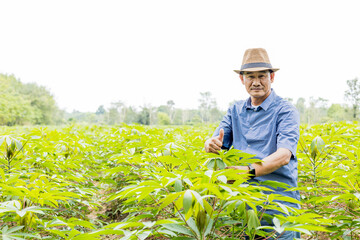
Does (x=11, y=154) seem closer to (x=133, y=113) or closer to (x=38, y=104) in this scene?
(x=133, y=113)

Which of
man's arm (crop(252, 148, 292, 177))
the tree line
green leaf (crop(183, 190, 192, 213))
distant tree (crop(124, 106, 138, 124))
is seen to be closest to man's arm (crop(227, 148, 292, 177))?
man's arm (crop(252, 148, 292, 177))

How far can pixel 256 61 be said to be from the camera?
69.9 inches

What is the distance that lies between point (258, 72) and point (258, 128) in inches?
14.7

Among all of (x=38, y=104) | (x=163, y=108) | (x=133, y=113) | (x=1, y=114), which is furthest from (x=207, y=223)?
(x=163, y=108)

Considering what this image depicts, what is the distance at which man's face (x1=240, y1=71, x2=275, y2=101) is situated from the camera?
5.83 ft

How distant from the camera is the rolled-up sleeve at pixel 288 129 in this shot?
1485 mm

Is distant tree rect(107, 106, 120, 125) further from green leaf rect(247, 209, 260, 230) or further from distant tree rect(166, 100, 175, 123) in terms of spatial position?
green leaf rect(247, 209, 260, 230)

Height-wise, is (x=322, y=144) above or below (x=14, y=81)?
below

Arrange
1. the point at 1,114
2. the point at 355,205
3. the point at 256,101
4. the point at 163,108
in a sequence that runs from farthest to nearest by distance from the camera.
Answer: the point at 163,108 → the point at 1,114 → the point at 256,101 → the point at 355,205

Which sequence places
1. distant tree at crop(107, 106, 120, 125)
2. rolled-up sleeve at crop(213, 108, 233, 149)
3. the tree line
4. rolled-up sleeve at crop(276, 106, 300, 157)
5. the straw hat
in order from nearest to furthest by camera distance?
rolled-up sleeve at crop(276, 106, 300, 157) → the straw hat → rolled-up sleeve at crop(213, 108, 233, 149) → the tree line → distant tree at crop(107, 106, 120, 125)

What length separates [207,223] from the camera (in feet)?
3.05

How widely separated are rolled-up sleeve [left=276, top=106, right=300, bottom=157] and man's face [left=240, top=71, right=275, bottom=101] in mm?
202

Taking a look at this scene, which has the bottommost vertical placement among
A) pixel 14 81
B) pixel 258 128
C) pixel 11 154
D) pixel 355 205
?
pixel 355 205

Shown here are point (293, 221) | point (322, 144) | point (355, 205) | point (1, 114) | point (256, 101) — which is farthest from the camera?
point (1, 114)
